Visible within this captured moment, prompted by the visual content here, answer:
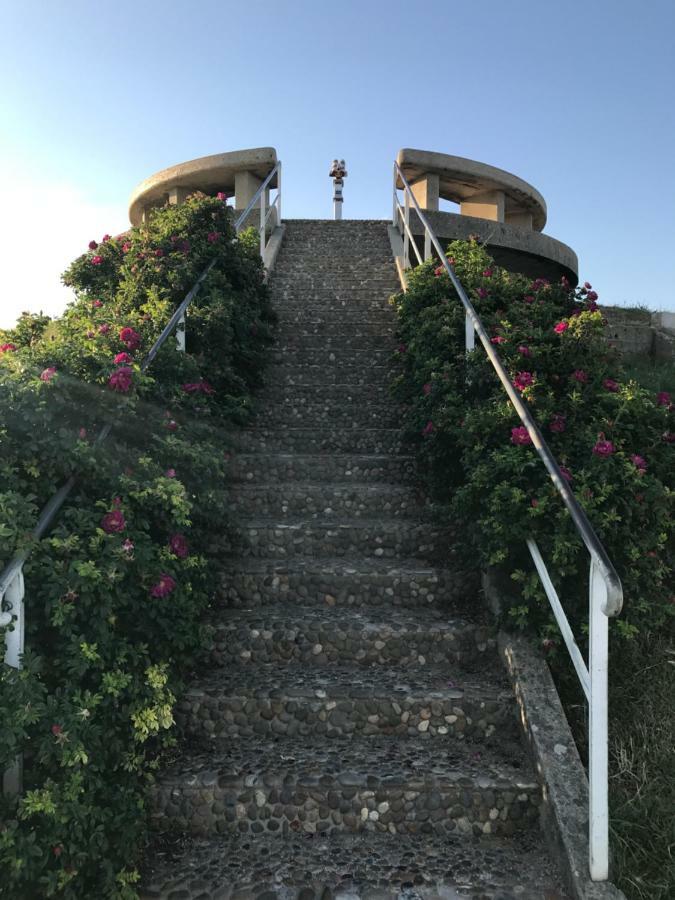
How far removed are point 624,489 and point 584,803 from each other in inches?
50.3

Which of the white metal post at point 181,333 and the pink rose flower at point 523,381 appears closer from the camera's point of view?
the pink rose flower at point 523,381

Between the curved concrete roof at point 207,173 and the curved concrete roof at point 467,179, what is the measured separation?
2665mm

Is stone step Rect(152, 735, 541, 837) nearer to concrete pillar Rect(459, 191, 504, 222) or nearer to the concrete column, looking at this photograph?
concrete pillar Rect(459, 191, 504, 222)

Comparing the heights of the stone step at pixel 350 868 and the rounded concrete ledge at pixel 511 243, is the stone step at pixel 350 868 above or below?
below

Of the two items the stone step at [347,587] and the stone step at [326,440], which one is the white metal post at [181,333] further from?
the stone step at [347,587]

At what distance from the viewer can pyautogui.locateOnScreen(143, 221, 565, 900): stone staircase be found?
212 cm

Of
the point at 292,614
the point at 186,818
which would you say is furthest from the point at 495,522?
the point at 186,818

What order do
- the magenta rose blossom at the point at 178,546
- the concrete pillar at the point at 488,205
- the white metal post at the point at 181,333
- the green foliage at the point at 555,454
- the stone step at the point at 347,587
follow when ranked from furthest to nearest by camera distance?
the concrete pillar at the point at 488,205, the white metal post at the point at 181,333, the stone step at the point at 347,587, the green foliage at the point at 555,454, the magenta rose blossom at the point at 178,546

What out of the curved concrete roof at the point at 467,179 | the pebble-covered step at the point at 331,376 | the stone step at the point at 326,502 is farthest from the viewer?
the curved concrete roof at the point at 467,179

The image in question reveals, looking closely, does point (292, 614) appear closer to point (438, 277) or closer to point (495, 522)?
point (495, 522)

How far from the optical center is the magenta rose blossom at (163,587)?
2.34 metres

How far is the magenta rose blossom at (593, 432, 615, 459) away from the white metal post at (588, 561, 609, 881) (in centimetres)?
105

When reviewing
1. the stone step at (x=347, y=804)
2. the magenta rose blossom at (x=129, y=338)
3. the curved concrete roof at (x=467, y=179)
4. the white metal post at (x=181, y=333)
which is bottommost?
the stone step at (x=347, y=804)

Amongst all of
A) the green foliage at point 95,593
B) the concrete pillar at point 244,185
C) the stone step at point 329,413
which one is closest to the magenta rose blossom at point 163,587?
the green foliage at point 95,593
